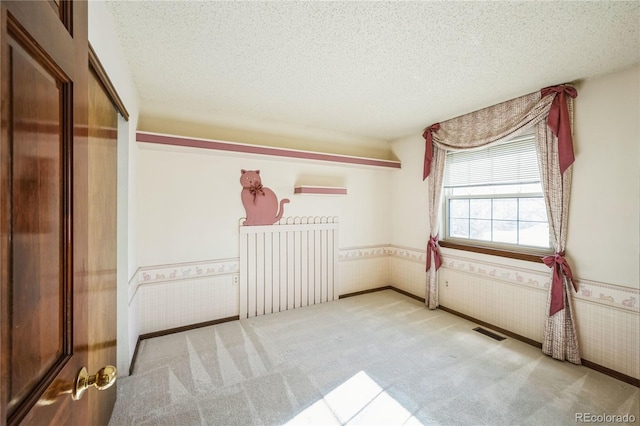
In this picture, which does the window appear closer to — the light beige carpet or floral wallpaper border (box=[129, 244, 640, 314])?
floral wallpaper border (box=[129, 244, 640, 314])

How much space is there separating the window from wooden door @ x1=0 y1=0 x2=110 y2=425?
351 centimetres

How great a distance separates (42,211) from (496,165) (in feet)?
12.1

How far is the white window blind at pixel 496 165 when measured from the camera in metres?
2.78

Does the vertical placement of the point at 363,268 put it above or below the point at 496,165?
below

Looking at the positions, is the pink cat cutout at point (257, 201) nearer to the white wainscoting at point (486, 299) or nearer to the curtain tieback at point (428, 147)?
the white wainscoting at point (486, 299)

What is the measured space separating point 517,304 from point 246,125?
3.80 meters

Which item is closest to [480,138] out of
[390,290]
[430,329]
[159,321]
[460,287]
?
[460,287]

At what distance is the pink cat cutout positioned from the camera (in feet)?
11.1

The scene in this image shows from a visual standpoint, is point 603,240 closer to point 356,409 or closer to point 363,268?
point 356,409

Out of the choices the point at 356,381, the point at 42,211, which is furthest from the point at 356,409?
the point at 42,211

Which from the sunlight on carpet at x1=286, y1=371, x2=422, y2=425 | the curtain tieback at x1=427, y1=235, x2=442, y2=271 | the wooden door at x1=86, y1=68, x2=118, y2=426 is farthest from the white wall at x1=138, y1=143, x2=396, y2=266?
the sunlight on carpet at x1=286, y1=371, x2=422, y2=425

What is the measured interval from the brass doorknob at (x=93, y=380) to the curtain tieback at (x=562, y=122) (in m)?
3.41

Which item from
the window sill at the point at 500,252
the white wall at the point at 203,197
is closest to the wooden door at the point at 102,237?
the white wall at the point at 203,197

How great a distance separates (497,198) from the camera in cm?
311
